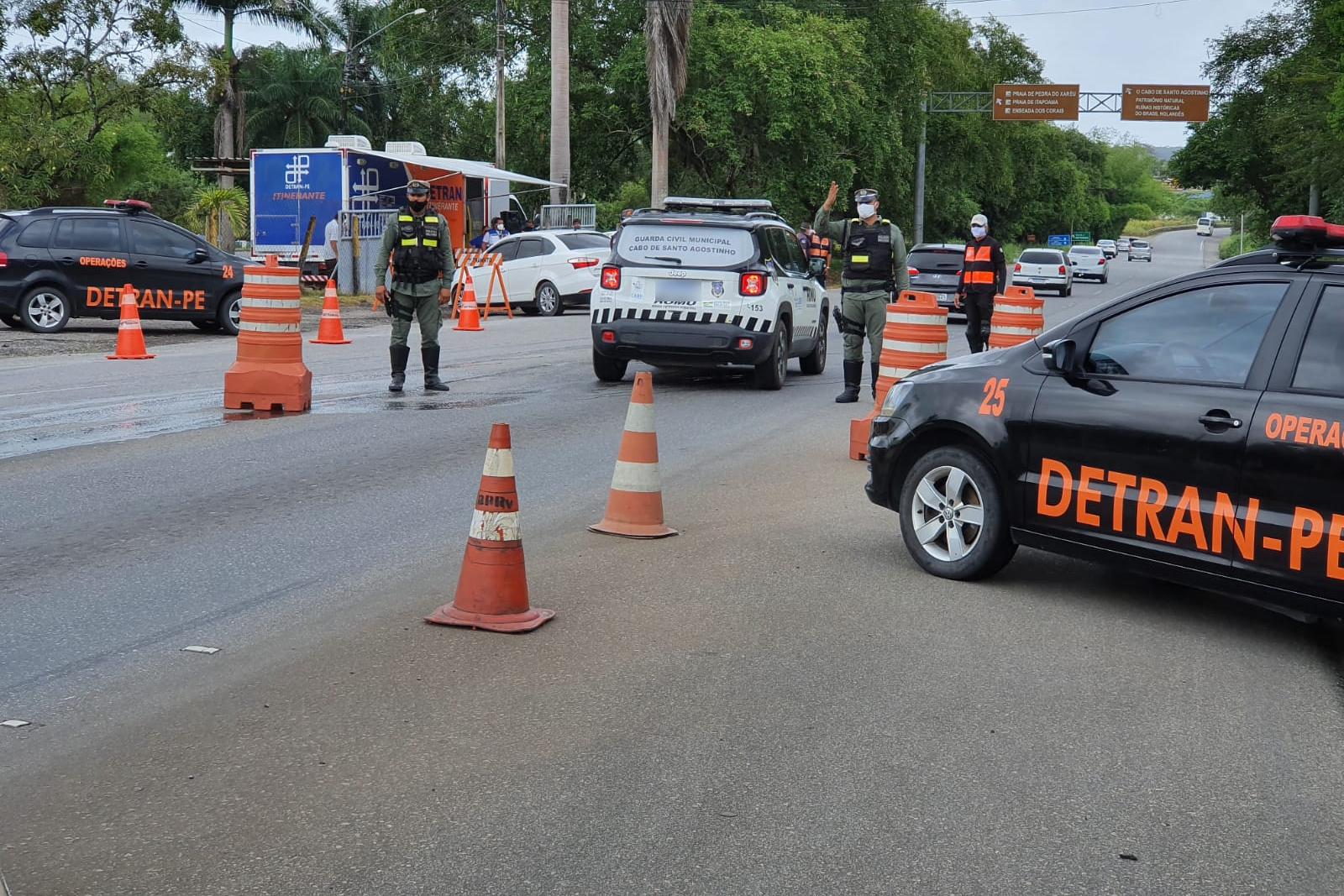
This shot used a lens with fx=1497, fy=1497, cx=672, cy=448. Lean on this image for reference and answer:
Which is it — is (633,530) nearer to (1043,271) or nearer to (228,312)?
(228,312)

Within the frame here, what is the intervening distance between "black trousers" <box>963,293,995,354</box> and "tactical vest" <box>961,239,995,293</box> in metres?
0.08

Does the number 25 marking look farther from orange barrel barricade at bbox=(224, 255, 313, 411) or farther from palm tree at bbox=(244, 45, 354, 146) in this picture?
palm tree at bbox=(244, 45, 354, 146)

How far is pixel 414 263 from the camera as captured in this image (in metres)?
13.8

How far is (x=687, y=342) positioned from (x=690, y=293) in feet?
1.56

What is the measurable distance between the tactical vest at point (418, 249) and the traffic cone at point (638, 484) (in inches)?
244

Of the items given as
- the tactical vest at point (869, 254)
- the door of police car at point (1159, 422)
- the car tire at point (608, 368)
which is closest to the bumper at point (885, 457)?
the door of police car at point (1159, 422)

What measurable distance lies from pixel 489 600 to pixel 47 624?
1780mm

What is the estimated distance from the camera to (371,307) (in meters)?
28.9

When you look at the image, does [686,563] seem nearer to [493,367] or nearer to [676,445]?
[676,445]

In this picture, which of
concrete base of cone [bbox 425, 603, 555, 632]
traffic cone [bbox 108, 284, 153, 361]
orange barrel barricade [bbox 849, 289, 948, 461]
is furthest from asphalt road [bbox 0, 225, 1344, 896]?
traffic cone [bbox 108, 284, 153, 361]

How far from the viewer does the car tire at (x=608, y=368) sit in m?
15.6

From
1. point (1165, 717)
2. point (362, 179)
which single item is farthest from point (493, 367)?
point (362, 179)

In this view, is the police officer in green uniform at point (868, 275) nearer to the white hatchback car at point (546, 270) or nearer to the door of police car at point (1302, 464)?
the door of police car at point (1302, 464)

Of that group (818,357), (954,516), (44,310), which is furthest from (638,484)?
(44,310)
